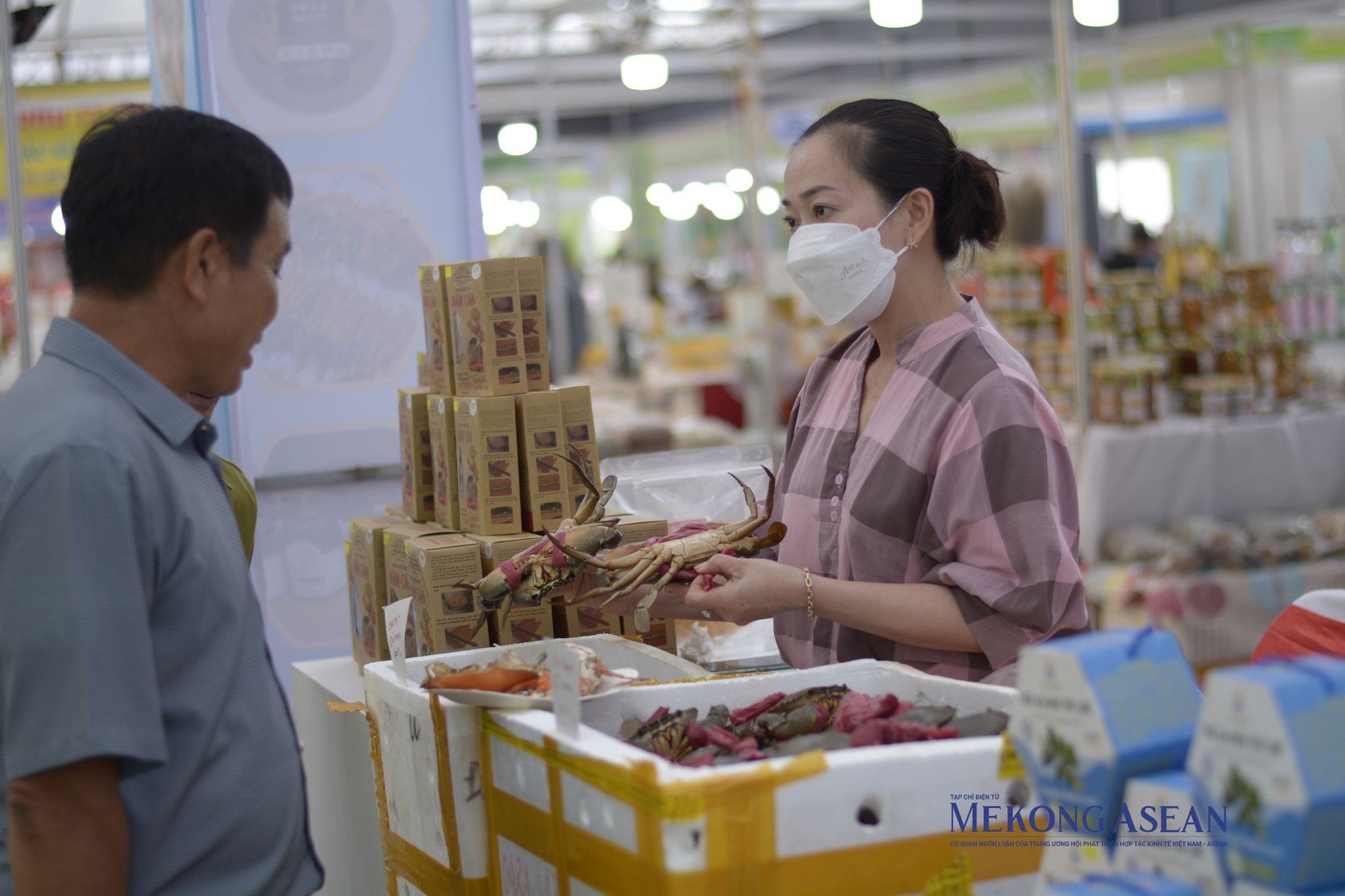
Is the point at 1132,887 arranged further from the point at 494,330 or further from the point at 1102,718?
the point at 494,330

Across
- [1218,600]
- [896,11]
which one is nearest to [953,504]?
[1218,600]

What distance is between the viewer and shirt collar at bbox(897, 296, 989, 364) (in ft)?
7.19

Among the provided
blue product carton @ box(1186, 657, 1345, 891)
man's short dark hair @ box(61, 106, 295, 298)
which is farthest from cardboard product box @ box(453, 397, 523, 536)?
blue product carton @ box(1186, 657, 1345, 891)

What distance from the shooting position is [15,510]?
4.50 ft

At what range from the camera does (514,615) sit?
2.53 m

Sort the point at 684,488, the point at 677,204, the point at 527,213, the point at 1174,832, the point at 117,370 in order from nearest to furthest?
the point at 1174,832
the point at 117,370
the point at 684,488
the point at 677,204
the point at 527,213

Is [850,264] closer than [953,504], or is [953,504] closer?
[953,504]

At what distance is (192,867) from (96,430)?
20.2 inches

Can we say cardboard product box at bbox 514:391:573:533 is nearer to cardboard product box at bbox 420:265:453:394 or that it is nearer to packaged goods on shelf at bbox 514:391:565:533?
packaged goods on shelf at bbox 514:391:565:533

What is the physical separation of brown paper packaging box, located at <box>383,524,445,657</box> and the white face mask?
0.96 m

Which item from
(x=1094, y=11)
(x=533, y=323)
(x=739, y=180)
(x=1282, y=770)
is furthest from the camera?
(x=739, y=180)

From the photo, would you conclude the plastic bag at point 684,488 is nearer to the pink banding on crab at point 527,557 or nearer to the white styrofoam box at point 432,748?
the pink banding on crab at point 527,557

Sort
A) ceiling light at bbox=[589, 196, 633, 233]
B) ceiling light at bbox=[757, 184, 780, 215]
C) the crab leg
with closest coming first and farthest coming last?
the crab leg < ceiling light at bbox=[757, 184, 780, 215] < ceiling light at bbox=[589, 196, 633, 233]

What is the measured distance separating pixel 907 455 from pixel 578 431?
0.84m
